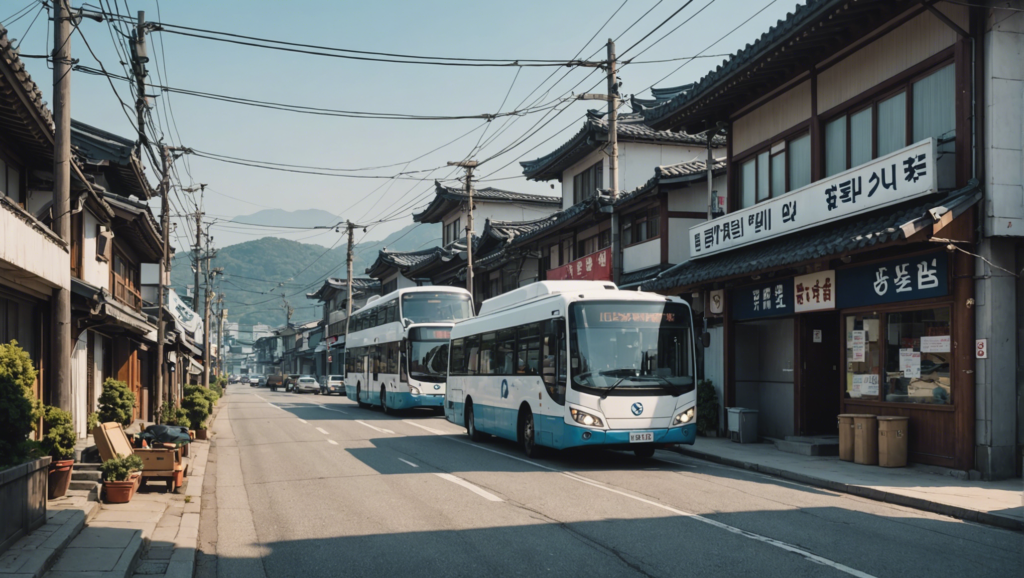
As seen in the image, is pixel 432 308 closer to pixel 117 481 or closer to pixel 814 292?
pixel 814 292

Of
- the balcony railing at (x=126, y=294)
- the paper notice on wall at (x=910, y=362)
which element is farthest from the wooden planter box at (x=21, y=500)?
the balcony railing at (x=126, y=294)

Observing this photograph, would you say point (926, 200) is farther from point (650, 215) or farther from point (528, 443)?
point (650, 215)

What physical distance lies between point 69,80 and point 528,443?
10.2m

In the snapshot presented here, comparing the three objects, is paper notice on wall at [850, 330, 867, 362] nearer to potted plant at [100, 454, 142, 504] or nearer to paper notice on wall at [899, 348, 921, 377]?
paper notice on wall at [899, 348, 921, 377]

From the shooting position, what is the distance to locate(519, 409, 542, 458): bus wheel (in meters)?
16.4

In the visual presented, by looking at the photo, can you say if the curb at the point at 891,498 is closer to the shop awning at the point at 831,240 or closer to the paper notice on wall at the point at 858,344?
the paper notice on wall at the point at 858,344

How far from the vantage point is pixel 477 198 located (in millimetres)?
51031

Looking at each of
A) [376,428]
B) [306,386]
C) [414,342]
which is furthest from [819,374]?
[306,386]

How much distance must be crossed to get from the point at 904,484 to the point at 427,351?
18483 mm

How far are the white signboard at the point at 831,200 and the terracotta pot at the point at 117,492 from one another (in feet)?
41.3

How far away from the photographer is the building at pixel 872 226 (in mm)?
12828

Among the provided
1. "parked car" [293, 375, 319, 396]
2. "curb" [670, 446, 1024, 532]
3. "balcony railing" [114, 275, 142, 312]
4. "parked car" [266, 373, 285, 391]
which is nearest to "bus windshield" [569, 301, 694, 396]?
"curb" [670, 446, 1024, 532]

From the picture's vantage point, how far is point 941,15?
1316 centimetres

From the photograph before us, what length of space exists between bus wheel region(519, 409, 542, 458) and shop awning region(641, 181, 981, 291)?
17.8 ft
